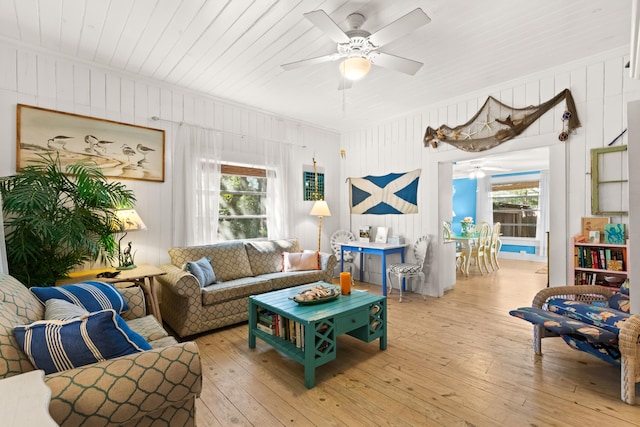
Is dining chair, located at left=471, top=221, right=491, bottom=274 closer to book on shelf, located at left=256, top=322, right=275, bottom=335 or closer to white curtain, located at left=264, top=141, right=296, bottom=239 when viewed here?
white curtain, located at left=264, top=141, right=296, bottom=239

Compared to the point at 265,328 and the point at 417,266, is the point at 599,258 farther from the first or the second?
the point at 265,328

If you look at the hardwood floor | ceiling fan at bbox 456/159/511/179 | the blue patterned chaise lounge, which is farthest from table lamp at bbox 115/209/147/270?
ceiling fan at bbox 456/159/511/179

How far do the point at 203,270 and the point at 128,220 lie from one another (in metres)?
0.88

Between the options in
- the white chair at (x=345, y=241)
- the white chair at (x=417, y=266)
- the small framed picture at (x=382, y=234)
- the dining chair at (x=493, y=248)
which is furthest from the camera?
the dining chair at (x=493, y=248)

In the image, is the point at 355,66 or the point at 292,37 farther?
the point at 292,37

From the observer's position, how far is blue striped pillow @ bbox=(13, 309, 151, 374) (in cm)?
108

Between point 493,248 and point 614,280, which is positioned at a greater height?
point 614,280

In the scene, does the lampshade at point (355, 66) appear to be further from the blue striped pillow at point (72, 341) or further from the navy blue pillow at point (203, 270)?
the navy blue pillow at point (203, 270)

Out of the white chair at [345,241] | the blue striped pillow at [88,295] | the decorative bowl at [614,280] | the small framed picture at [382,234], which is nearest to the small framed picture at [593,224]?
the decorative bowl at [614,280]

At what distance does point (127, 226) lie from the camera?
9.82ft

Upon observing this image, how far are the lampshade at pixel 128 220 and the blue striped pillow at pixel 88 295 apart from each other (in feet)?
3.15

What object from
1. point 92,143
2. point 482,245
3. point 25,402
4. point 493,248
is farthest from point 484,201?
point 25,402

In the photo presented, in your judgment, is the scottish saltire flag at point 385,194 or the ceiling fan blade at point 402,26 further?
the scottish saltire flag at point 385,194

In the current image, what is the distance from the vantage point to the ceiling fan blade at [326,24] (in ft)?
6.40
